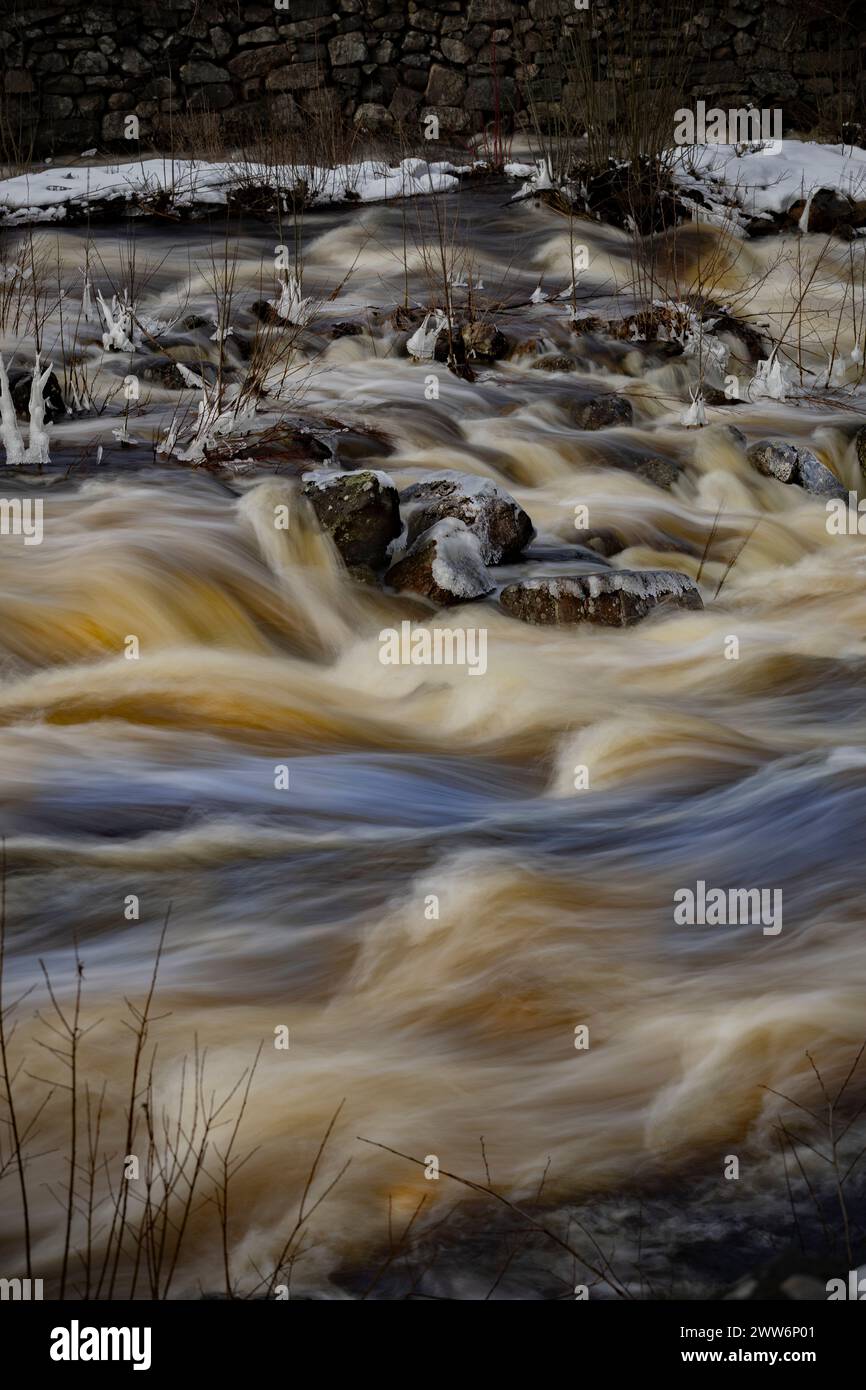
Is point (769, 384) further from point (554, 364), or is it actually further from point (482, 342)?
point (482, 342)

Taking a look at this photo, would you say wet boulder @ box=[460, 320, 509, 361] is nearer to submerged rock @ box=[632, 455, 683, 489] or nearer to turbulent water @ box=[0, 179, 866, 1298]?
turbulent water @ box=[0, 179, 866, 1298]

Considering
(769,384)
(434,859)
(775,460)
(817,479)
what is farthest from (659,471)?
(434,859)

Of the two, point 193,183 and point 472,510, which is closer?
point 472,510

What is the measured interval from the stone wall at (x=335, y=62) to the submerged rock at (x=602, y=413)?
329 inches

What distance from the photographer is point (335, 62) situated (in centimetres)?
1553

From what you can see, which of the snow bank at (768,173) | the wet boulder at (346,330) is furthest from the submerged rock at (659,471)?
the snow bank at (768,173)

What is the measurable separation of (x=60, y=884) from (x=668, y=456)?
15.8ft

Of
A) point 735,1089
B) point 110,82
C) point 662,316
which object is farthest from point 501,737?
point 110,82

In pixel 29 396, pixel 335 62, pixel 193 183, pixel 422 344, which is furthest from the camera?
pixel 335 62

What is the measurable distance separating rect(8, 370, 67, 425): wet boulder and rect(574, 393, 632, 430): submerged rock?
2.67 meters

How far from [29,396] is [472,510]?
7.13 feet

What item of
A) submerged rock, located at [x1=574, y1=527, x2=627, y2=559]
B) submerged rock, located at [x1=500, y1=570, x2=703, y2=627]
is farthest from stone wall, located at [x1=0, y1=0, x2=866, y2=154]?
submerged rock, located at [x1=500, y1=570, x2=703, y2=627]
